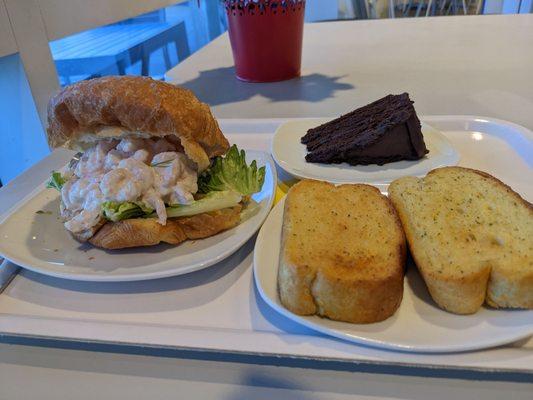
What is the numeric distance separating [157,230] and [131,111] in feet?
1.14

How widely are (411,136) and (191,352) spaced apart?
113cm

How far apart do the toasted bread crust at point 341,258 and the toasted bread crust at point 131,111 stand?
1.18 feet

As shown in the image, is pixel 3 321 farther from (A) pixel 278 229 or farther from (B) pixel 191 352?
(A) pixel 278 229

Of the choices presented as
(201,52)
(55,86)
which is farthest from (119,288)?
(201,52)

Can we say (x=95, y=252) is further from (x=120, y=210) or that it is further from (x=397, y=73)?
(x=397, y=73)

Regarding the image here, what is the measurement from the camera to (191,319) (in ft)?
3.27

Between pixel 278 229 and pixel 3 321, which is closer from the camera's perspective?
pixel 3 321

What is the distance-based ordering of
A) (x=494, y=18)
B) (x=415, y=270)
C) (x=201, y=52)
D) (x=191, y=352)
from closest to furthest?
(x=191, y=352)
(x=415, y=270)
(x=201, y=52)
(x=494, y=18)

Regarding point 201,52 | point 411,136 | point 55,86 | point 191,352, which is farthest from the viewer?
Result: point 201,52

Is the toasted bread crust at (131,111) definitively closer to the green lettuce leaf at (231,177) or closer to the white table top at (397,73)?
the green lettuce leaf at (231,177)

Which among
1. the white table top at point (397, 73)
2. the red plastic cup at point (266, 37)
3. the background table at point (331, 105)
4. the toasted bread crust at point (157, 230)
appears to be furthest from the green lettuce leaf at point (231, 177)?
the red plastic cup at point (266, 37)

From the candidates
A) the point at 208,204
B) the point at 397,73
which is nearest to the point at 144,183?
the point at 208,204

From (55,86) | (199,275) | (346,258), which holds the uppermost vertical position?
(55,86)

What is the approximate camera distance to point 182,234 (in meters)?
1.19
